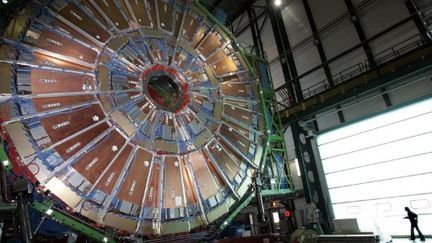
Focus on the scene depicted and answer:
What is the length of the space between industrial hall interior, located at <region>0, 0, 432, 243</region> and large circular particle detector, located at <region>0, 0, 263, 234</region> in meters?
0.02

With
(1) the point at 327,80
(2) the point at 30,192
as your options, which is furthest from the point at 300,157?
(2) the point at 30,192

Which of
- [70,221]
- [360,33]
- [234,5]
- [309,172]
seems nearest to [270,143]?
[309,172]

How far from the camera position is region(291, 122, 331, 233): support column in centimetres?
1320

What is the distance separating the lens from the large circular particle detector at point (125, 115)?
5.12m

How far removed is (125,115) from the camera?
610 centimetres

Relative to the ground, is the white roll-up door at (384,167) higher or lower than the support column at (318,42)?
lower

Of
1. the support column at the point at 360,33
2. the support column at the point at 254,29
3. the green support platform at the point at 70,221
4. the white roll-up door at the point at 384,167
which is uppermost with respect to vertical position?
the support column at the point at 254,29

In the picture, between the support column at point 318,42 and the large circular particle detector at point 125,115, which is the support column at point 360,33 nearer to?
the support column at point 318,42

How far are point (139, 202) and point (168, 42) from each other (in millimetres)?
3971

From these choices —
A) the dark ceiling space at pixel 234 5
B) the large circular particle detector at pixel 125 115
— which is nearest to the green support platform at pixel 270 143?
the large circular particle detector at pixel 125 115

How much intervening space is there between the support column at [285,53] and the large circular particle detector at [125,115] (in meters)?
11.5

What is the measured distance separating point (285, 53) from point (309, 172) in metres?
8.91

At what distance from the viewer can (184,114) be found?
7.22m

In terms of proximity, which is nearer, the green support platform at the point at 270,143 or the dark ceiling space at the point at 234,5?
the green support platform at the point at 270,143
